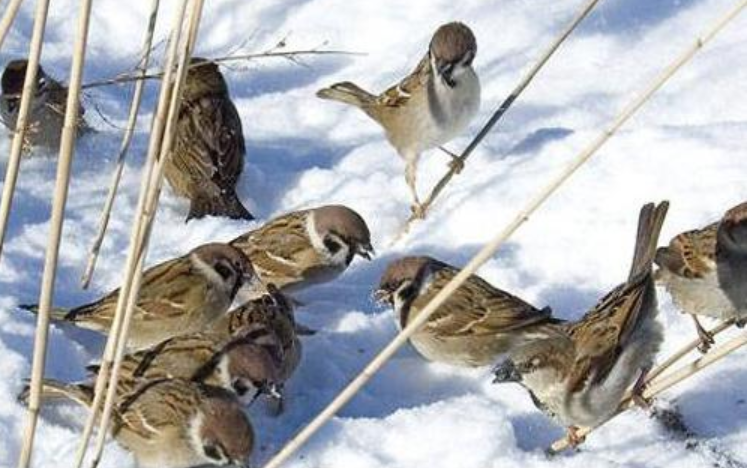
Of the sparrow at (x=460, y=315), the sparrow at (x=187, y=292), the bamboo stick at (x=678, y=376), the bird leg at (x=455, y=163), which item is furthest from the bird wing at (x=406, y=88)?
the bamboo stick at (x=678, y=376)

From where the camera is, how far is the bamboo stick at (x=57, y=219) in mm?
3578

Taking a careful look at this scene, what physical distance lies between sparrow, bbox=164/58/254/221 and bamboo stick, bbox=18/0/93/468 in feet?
9.54

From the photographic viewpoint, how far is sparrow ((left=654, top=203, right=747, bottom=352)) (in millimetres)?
5668

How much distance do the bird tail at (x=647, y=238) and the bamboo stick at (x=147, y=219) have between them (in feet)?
6.40

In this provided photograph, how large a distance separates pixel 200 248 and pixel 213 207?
0.92 metres

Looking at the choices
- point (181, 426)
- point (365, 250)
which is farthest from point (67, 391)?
point (365, 250)

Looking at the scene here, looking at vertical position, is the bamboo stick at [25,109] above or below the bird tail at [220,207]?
above

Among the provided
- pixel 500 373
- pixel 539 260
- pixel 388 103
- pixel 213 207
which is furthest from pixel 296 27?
pixel 500 373

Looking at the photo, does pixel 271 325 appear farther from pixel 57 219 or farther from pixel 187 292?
pixel 57 219

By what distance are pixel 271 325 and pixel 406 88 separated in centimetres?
212

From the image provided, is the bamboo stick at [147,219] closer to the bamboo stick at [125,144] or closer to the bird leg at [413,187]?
the bamboo stick at [125,144]

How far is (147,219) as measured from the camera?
3.87m

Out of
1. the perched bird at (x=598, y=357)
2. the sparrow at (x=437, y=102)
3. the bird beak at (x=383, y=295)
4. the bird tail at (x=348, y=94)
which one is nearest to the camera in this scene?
the perched bird at (x=598, y=357)

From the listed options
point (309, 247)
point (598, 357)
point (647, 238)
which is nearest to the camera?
point (598, 357)
